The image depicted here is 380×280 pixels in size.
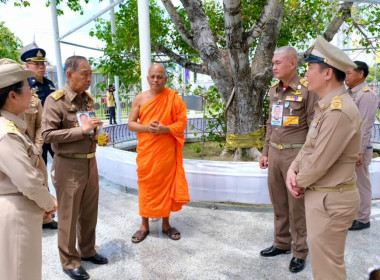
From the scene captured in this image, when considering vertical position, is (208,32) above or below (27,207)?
above

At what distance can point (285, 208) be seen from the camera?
10.2 feet

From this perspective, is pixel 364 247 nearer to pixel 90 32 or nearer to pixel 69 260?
pixel 69 260

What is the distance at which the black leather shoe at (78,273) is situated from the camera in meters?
2.73

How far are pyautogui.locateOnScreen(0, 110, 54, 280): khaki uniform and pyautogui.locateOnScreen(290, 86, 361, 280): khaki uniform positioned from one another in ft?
5.13

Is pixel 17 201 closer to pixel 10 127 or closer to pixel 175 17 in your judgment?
pixel 10 127

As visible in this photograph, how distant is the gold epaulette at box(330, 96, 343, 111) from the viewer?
188 centimetres

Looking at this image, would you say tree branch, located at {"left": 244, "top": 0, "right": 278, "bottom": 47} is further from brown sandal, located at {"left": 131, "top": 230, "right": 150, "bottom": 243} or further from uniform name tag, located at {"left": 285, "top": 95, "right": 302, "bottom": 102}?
brown sandal, located at {"left": 131, "top": 230, "right": 150, "bottom": 243}

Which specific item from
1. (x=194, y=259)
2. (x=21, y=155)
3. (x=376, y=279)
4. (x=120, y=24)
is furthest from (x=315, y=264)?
(x=120, y=24)

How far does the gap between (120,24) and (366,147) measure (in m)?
5.47

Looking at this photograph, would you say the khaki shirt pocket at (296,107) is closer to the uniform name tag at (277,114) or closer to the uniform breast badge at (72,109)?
the uniform name tag at (277,114)

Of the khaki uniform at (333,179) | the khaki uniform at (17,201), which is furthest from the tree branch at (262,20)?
the khaki uniform at (17,201)

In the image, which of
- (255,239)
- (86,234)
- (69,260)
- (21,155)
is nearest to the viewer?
(21,155)

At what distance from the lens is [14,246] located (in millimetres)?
1680

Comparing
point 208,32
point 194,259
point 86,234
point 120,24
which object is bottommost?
point 194,259
